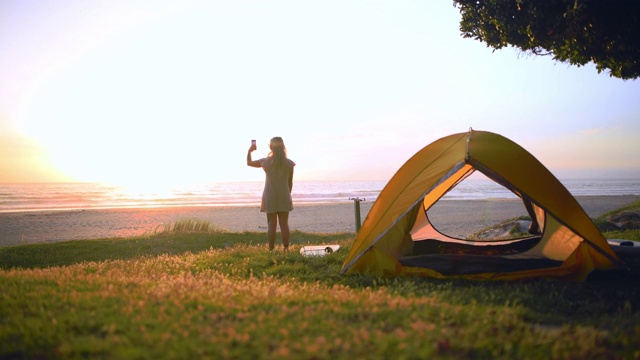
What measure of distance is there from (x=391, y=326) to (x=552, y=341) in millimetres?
1261

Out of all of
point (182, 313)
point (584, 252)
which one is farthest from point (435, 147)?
point (182, 313)

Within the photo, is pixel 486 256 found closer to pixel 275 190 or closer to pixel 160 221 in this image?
pixel 275 190

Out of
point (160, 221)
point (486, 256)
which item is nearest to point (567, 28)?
point (486, 256)

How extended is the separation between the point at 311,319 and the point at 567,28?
891cm

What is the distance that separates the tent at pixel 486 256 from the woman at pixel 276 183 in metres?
2.43

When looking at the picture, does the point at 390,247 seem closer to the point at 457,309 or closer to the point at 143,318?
the point at 457,309

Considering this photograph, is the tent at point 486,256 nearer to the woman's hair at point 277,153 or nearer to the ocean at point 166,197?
the woman's hair at point 277,153

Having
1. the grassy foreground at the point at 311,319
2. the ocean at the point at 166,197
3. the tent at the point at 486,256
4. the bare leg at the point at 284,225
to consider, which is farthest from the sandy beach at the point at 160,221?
the grassy foreground at the point at 311,319

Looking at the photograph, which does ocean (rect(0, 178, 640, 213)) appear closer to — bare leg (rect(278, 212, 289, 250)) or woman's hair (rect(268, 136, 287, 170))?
bare leg (rect(278, 212, 289, 250))

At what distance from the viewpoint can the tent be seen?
7207 millimetres

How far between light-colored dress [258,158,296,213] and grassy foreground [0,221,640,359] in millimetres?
2908

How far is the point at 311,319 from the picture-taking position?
434 cm

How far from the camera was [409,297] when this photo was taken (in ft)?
17.9

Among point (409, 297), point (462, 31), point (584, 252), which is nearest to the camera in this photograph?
point (409, 297)
